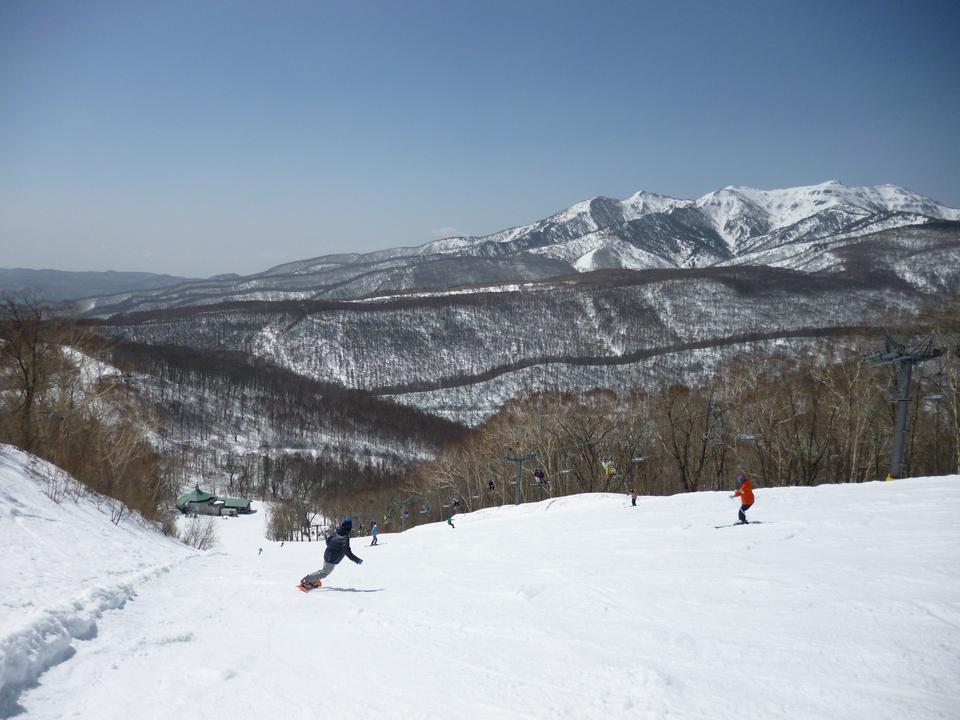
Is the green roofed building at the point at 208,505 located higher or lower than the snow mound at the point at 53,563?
lower

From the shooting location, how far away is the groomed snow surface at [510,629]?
6336 mm

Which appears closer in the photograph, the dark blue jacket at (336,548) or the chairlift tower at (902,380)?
the dark blue jacket at (336,548)

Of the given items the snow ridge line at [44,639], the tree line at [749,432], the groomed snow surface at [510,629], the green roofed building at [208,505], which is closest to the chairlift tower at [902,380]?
the tree line at [749,432]

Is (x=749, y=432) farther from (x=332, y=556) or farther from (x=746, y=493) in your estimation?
(x=332, y=556)

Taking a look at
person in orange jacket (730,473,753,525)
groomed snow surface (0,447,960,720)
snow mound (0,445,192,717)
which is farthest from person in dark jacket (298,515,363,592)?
person in orange jacket (730,473,753,525)

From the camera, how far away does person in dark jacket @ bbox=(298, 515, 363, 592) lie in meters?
12.5

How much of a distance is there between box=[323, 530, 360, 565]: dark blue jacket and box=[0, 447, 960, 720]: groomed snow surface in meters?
0.64

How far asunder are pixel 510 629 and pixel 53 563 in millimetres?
7774

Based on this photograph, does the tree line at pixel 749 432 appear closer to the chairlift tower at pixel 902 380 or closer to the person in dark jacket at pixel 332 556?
the chairlift tower at pixel 902 380

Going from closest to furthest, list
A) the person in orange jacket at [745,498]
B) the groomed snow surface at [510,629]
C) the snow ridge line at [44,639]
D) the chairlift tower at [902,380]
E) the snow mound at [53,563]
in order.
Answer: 1. the snow ridge line at [44,639]
2. the groomed snow surface at [510,629]
3. the snow mound at [53,563]
4. the person in orange jacket at [745,498]
5. the chairlift tower at [902,380]

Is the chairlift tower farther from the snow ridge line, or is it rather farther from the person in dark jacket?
the snow ridge line

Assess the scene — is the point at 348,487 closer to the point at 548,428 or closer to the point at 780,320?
the point at 548,428

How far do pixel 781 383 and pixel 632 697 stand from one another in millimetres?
44407

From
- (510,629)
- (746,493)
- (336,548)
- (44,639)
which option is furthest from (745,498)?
(44,639)
